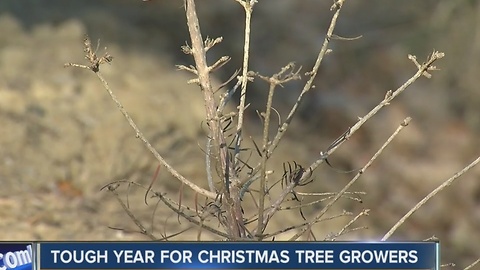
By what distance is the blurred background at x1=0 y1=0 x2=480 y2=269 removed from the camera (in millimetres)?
2293

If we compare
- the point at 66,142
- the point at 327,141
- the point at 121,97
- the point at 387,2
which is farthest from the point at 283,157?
the point at 387,2

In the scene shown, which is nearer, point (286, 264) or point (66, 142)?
point (286, 264)

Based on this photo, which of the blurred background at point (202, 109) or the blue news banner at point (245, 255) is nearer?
the blue news banner at point (245, 255)

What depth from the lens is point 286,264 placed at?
878mm

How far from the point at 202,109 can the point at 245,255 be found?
1.85m

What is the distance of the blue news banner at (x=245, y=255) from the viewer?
0.88m

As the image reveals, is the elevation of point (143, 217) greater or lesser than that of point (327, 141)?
lesser

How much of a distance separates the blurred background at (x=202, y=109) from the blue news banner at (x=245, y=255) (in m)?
1.00

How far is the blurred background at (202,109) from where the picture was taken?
2293mm

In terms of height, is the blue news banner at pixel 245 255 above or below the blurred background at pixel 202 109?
below

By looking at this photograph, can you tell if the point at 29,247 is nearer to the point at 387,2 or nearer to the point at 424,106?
the point at 424,106

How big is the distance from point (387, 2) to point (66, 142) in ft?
5.52

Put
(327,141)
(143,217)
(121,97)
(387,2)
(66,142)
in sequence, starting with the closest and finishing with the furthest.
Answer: (143,217) < (66,142) < (121,97) < (327,141) < (387,2)

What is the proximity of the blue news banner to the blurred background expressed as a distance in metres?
1.00
